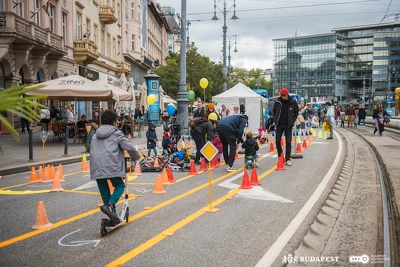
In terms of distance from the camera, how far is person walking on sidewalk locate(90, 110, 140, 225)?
5.45 metres

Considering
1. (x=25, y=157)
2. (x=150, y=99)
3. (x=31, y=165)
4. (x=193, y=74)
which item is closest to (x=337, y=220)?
(x=31, y=165)

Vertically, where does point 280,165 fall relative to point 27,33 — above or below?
below

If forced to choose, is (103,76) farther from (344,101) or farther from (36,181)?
(344,101)

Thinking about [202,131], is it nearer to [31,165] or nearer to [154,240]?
[31,165]

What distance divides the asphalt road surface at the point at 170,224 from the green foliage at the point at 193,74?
→ 41880 millimetres

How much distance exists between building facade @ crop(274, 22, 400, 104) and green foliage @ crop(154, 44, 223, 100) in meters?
79.4

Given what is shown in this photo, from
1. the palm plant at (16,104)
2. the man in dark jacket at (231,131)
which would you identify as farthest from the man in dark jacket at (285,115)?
the palm plant at (16,104)

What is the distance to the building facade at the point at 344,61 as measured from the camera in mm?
130875

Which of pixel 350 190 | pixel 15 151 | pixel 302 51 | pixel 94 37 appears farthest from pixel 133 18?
pixel 302 51

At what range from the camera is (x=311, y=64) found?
459ft

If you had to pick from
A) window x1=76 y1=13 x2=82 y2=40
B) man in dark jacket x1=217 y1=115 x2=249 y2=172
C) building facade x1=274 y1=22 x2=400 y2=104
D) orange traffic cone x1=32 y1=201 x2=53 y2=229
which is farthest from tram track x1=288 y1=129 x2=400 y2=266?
building facade x1=274 y1=22 x2=400 y2=104

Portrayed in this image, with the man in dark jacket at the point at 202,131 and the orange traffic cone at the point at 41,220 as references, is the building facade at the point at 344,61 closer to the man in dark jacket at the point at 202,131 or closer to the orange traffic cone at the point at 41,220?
the man in dark jacket at the point at 202,131

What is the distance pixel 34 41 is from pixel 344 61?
133m

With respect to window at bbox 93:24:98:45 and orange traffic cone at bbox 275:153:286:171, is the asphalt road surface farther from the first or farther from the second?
window at bbox 93:24:98:45
